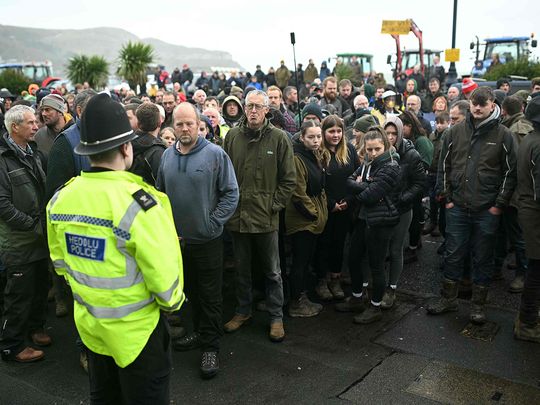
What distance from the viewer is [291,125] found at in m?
7.51

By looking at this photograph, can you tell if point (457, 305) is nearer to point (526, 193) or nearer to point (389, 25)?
point (526, 193)

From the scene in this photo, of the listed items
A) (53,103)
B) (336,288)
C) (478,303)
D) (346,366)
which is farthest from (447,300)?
(53,103)

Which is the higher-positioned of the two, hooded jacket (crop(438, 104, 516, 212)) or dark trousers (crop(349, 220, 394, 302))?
hooded jacket (crop(438, 104, 516, 212))

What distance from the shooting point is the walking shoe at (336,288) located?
18.7 feet

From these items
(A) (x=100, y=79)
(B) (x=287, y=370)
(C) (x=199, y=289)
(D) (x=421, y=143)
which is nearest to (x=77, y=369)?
(C) (x=199, y=289)

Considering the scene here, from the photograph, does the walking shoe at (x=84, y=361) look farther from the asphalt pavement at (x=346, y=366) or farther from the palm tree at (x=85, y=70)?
the palm tree at (x=85, y=70)

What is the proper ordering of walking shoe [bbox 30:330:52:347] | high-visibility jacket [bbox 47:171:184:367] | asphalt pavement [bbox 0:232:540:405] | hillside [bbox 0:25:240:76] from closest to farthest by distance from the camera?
high-visibility jacket [bbox 47:171:184:367] → asphalt pavement [bbox 0:232:540:405] → walking shoe [bbox 30:330:52:347] → hillside [bbox 0:25:240:76]

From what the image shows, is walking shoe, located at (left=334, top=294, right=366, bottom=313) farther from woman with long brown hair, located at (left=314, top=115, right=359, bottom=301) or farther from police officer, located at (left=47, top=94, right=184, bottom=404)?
police officer, located at (left=47, top=94, right=184, bottom=404)

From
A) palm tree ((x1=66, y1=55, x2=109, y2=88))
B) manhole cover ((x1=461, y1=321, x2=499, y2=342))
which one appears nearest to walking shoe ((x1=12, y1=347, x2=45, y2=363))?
manhole cover ((x1=461, y1=321, x2=499, y2=342))

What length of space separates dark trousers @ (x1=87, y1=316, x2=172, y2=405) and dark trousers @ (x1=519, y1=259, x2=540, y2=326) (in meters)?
3.32

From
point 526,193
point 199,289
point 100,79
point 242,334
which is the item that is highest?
point 100,79

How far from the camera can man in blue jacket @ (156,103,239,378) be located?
4148mm

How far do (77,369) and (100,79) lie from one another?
22.2m

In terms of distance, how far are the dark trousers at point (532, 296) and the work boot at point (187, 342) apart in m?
2.86
